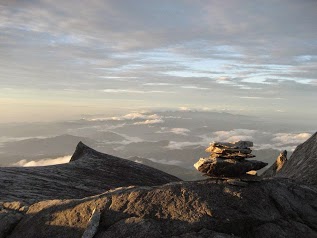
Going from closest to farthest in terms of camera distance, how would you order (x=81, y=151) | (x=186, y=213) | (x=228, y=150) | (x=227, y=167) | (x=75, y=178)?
(x=186, y=213)
(x=227, y=167)
(x=228, y=150)
(x=75, y=178)
(x=81, y=151)

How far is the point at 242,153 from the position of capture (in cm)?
2566

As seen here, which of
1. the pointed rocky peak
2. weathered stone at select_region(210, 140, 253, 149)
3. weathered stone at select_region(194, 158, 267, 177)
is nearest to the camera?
weathered stone at select_region(194, 158, 267, 177)

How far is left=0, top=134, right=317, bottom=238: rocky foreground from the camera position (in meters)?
20.9

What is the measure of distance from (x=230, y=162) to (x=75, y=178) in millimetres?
25468

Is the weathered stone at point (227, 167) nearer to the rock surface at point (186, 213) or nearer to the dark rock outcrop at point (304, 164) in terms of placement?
the rock surface at point (186, 213)

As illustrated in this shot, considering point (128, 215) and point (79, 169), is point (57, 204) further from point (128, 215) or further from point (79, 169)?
point (79, 169)

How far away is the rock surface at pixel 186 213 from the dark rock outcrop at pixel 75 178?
705 cm

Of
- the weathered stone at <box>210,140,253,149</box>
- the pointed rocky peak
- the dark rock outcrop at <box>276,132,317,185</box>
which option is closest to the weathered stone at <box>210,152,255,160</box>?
the weathered stone at <box>210,140,253,149</box>

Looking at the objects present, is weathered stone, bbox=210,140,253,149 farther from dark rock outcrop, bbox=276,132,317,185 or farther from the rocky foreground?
dark rock outcrop, bbox=276,132,317,185

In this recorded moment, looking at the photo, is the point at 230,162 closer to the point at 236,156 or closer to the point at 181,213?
the point at 236,156

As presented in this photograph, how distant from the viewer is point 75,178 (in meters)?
42.8

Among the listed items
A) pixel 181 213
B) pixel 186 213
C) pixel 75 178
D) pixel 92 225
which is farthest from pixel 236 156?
pixel 75 178

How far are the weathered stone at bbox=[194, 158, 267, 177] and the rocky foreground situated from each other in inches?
25.0

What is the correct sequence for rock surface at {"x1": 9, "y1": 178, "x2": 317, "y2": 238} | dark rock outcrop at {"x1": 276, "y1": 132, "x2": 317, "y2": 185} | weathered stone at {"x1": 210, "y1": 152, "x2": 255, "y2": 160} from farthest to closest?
dark rock outcrop at {"x1": 276, "y1": 132, "x2": 317, "y2": 185}, weathered stone at {"x1": 210, "y1": 152, "x2": 255, "y2": 160}, rock surface at {"x1": 9, "y1": 178, "x2": 317, "y2": 238}
